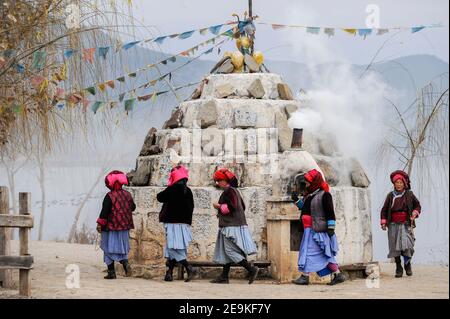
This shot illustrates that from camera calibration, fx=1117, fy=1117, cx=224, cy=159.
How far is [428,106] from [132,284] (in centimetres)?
659

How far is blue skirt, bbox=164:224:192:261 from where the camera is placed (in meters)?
14.1

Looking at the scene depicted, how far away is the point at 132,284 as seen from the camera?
13891 millimetres

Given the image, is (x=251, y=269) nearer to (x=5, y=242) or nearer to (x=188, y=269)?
(x=188, y=269)

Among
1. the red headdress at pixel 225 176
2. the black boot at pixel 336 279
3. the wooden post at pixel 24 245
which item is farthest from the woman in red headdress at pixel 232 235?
the wooden post at pixel 24 245

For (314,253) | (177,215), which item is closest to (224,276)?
(177,215)

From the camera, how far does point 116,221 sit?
47.6 feet

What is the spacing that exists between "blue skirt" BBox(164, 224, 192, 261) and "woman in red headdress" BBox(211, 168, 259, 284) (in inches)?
16.3

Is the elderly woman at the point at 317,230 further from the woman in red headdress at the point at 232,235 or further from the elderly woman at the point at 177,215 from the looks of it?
the elderly woman at the point at 177,215

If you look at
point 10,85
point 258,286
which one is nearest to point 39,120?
point 10,85

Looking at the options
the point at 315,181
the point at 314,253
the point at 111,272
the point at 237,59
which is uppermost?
the point at 237,59

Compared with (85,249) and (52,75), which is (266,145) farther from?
(85,249)

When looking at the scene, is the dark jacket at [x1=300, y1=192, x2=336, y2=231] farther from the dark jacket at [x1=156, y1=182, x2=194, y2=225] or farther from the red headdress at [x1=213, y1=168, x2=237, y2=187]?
the dark jacket at [x1=156, y1=182, x2=194, y2=225]

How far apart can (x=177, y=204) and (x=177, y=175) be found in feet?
1.22

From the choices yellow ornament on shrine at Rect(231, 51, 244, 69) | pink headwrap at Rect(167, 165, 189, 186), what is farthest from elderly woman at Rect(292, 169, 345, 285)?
yellow ornament on shrine at Rect(231, 51, 244, 69)
